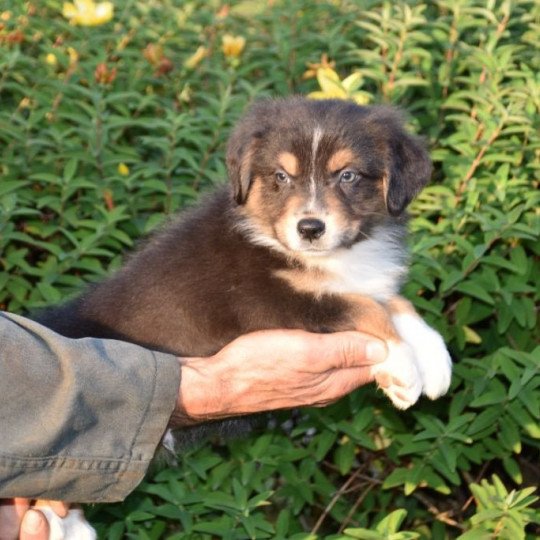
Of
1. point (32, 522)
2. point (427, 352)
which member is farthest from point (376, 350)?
point (32, 522)

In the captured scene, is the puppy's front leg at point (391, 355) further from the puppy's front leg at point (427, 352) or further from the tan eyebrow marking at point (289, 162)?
the tan eyebrow marking at point (289, 162)

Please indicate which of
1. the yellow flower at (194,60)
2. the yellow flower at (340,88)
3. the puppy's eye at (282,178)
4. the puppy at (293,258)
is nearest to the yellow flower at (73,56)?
the yellow flower at (194,60)

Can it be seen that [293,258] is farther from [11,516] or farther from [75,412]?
[11,516]

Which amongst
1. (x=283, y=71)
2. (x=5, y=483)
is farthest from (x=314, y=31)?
(x=5, y=483)

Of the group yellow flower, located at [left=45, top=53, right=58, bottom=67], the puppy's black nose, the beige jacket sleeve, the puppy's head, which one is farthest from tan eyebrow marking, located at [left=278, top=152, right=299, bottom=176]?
yellow flower, located at [left=45, top=53, right=58, bottom=67]

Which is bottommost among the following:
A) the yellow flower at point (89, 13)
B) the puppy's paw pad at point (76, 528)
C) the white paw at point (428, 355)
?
the puppy's paw pad at point (76, 528)
